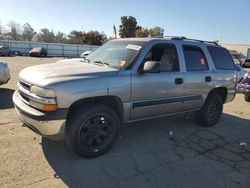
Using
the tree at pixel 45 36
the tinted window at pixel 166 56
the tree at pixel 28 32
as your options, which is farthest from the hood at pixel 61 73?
the tree at pixel 28 32

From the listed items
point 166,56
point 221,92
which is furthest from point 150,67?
point 221,92

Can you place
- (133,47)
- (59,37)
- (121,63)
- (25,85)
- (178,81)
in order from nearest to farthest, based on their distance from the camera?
(25,85), (121,63), (133,47), (178,81), (59,37)

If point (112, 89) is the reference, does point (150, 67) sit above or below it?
above

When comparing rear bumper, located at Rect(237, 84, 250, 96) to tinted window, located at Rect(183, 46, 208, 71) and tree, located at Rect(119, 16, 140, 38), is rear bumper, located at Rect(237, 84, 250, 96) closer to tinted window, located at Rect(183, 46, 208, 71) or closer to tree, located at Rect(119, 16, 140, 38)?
tinted window, located at Rect(183, 46, 208, 71)

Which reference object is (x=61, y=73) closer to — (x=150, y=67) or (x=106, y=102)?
(x=106, y=102)

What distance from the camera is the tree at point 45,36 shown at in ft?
257

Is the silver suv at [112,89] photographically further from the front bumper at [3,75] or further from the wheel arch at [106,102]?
the front bumper at [3,75]

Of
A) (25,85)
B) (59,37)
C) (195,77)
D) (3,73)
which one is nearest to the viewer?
(25,85)

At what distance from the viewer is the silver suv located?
3.86 m

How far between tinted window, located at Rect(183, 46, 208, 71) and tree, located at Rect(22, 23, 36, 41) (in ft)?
274

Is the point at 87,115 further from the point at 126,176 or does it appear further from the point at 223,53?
the point at 223,53

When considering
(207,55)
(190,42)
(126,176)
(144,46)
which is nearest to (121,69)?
(144,46)

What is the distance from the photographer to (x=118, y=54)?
4957mm

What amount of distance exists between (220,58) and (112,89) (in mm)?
3450
